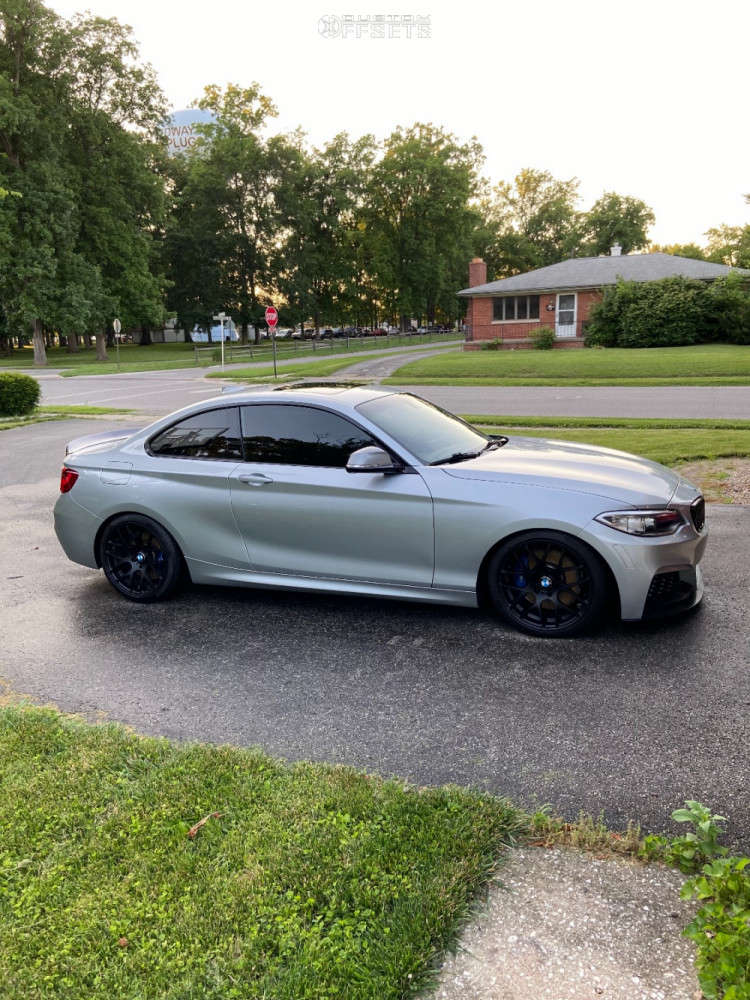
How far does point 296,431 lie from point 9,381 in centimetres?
1506

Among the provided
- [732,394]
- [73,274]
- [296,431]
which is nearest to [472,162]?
[73,274]

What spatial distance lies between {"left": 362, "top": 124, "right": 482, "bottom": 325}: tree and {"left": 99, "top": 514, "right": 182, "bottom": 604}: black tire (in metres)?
65.0

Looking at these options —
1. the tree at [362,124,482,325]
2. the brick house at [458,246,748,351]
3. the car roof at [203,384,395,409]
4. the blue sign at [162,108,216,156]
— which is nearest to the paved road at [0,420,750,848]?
the car roof at [203,384,395,409]

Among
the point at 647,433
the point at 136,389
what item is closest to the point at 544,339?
Answer: the point at 136,389

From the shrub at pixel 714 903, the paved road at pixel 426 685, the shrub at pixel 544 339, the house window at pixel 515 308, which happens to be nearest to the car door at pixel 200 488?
the paved road at pixel 426 685

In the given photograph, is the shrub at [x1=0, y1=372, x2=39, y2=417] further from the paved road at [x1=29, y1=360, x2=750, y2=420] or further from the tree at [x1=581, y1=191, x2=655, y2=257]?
the tree at [x1=581, y1=191, x2=655, y2=257]

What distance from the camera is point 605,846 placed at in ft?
9.05

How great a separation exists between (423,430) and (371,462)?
29.0 inches

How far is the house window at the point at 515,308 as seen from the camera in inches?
1729

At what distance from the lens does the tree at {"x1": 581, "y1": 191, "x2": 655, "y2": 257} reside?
3103 inches

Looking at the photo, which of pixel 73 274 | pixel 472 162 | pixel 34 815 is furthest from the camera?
Result: pixel 472 162

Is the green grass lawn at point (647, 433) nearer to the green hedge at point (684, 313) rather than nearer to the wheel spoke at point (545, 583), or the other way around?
the wheel spoke at point (545, 583)

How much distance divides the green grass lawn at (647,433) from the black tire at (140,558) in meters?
6.39

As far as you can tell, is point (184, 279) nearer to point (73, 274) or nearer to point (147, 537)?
point (73, 274)
